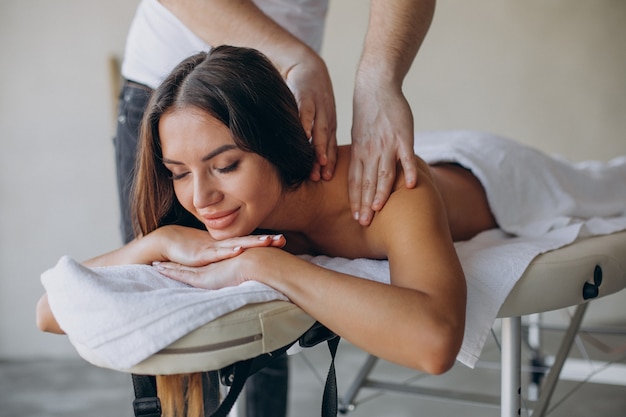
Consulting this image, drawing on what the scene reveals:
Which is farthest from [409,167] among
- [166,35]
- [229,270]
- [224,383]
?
[166,35]

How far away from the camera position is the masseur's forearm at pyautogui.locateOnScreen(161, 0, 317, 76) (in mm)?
1398

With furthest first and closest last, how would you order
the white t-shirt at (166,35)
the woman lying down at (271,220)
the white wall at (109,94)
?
1. the white wall at (109,94)
2. the white t-shirt at (166,35)
3. the woman lying down at (271,220)

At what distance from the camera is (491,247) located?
1.45 meters

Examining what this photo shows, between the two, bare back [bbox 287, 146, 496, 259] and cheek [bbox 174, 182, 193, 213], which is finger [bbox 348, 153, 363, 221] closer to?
bare back [bbox 287, 146, 496, 259]

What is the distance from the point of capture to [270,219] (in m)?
1.37

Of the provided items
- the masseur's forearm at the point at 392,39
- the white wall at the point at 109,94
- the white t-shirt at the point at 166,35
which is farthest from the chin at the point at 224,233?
the white wall at the point at 109,94

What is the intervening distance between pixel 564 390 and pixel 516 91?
1.33 m

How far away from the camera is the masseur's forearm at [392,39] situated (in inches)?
56.2

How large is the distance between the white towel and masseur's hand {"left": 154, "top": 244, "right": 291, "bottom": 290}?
3cm

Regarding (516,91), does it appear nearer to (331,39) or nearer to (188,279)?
(331,39)

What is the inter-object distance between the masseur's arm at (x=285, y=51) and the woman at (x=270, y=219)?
4cm

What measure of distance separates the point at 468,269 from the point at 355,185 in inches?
9.5

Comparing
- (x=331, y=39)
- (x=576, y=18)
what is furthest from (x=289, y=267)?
(x=576, y=18)

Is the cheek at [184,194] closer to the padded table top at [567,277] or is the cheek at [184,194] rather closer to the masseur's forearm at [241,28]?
the masseur's forearm at [241,28]
